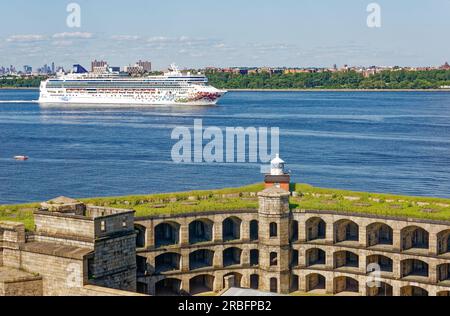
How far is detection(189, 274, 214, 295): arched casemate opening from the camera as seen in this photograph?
50.7 metres

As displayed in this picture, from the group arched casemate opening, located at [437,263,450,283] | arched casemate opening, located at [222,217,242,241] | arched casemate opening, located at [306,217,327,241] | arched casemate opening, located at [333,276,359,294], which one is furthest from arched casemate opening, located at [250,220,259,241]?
arched casemate opening, located at [437,263,450,283]

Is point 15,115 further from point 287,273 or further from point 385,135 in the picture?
point 287,273

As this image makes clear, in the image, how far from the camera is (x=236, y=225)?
52625 mm

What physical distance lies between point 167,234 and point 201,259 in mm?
2826

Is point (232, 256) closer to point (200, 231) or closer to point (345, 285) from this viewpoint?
point (200, 231)

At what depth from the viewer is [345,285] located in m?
51.4

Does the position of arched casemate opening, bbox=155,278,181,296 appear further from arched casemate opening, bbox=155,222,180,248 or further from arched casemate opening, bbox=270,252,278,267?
arched casemate opening, bbox=270,252,278,267

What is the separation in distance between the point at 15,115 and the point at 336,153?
10020cm

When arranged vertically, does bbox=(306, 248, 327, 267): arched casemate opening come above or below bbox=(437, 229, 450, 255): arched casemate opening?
below

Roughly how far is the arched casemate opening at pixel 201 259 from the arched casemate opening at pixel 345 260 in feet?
26.0

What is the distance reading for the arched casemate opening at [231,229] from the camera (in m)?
52.3

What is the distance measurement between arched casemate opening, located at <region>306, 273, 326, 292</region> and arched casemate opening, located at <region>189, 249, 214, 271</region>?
6.26 metres

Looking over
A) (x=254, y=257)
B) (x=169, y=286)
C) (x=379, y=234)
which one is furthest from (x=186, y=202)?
(x=379, y=234)
